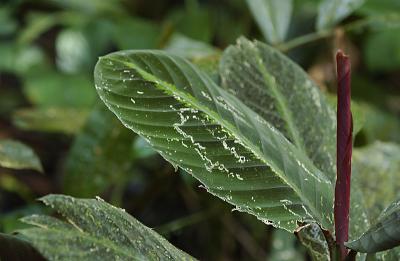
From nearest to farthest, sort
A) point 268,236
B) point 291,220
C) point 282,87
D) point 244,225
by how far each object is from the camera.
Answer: point 291,220 → point 282,87 → point 268,236 → point 244,225

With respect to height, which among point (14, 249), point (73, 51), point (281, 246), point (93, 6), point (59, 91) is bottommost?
point (281, 246)

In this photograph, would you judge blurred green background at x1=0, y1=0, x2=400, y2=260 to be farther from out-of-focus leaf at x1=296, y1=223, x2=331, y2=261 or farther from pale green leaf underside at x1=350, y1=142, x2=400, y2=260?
out-of-focus leaf at x1=296, y1=223, x2=331, y2=261

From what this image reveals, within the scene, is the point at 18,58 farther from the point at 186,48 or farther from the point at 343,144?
the point at 343,144

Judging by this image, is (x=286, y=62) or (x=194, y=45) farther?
(x=194, y=45)

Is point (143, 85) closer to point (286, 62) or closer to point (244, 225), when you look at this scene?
point (286, 62)

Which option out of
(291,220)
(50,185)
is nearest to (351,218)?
(291,220)

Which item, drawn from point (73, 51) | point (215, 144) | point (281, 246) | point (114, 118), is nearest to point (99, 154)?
point (114, 118)
